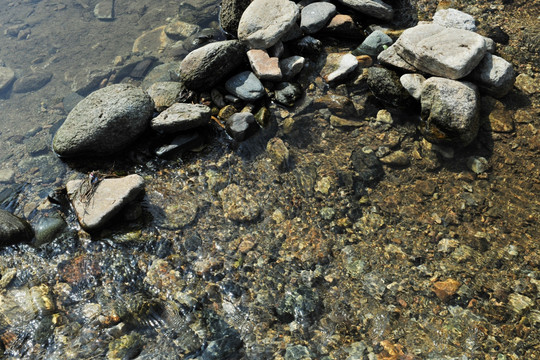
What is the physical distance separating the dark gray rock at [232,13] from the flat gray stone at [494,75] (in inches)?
155

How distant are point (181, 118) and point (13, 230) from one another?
249 centimetres

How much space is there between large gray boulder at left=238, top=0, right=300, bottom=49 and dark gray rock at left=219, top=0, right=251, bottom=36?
44 centimetres

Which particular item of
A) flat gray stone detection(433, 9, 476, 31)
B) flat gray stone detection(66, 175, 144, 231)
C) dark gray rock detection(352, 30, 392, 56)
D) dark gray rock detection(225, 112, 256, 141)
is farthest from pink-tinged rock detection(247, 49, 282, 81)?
flat gray stone detection(433, 9, 476, 31)

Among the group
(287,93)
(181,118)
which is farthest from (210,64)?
(287,93)

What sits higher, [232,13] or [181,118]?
[232,13]

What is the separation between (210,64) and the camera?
5.47 meters

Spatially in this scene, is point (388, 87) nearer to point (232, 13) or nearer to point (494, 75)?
point (494, 75)

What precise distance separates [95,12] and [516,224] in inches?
457

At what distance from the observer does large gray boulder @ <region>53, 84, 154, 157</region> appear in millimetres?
4883

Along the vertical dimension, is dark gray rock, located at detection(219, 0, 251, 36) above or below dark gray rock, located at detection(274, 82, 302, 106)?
above

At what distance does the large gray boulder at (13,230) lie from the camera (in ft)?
14.1

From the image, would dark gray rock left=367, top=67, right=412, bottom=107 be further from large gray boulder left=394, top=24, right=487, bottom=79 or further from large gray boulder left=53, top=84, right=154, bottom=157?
large gray boulder left=53, top=84, right=154, bottom=157

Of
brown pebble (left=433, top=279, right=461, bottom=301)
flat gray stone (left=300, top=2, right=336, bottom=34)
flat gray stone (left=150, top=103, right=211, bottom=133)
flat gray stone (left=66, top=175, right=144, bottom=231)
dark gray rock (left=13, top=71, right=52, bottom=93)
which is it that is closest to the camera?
brown pebble (left=433, top=279, right=461, bottom=301)

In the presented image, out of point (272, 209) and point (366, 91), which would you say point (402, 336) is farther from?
point (366, 91)
